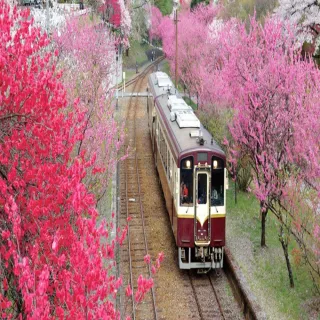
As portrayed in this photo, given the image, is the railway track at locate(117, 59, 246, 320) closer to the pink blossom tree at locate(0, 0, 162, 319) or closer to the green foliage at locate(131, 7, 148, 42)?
the pink blossom tree at locate(0, 0, 162, 319)

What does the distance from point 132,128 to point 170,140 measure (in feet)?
53.8

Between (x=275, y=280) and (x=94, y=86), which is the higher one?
(x=94, y=86)

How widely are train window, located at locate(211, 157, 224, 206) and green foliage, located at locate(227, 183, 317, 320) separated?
2389mm

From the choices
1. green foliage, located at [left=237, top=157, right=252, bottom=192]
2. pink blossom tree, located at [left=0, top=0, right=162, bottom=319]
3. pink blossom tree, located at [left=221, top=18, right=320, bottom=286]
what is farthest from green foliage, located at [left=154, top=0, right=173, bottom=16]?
Result: pink blossom tree, located at [left=0, top=0, right=162, bottom=319]

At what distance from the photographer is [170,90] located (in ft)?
72.5

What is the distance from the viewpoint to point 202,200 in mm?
13219

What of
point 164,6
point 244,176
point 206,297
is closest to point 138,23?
point 164,6

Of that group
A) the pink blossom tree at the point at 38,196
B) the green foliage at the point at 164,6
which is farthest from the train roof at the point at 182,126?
the green foliage at the point at 164,6

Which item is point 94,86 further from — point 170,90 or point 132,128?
point 132,128

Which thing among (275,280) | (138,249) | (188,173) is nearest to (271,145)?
(188,173)

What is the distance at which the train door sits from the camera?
1309 centimetres

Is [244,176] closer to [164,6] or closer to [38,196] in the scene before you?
[38,196]

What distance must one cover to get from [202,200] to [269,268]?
10.3 feet

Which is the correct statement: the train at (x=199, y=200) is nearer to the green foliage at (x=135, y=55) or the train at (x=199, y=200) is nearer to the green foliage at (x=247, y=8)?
the green foliage at (x=247, y=8)
